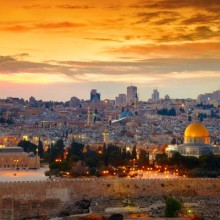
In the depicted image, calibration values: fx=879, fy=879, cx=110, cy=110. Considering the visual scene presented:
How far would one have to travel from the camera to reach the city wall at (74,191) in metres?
22.5

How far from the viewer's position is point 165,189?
25.2m

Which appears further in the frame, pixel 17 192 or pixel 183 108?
pixel 183 108

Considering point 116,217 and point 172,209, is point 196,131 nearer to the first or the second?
point 172,209

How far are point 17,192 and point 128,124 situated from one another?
168ft

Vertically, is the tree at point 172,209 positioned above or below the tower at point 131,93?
below

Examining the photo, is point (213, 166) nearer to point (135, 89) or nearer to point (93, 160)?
point (93, 160)

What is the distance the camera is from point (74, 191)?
78.0ft

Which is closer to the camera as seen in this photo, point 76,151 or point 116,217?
point 116,217

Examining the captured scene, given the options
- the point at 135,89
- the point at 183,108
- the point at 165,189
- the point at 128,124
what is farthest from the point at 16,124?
the point at 165,189

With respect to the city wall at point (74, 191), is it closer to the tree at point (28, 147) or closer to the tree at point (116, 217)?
the tree at point (116, 217)

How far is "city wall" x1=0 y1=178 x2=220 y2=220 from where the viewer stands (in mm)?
22469

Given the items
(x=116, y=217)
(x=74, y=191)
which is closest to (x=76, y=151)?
(x=74, y=191)

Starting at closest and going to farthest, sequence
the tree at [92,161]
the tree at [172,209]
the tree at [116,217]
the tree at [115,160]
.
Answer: the tree at [116,217], the tree at [172,209], the tree at [92,161], the tree at [115,160]

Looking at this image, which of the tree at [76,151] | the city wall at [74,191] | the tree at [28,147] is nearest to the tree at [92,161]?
the tree at [76,151]
